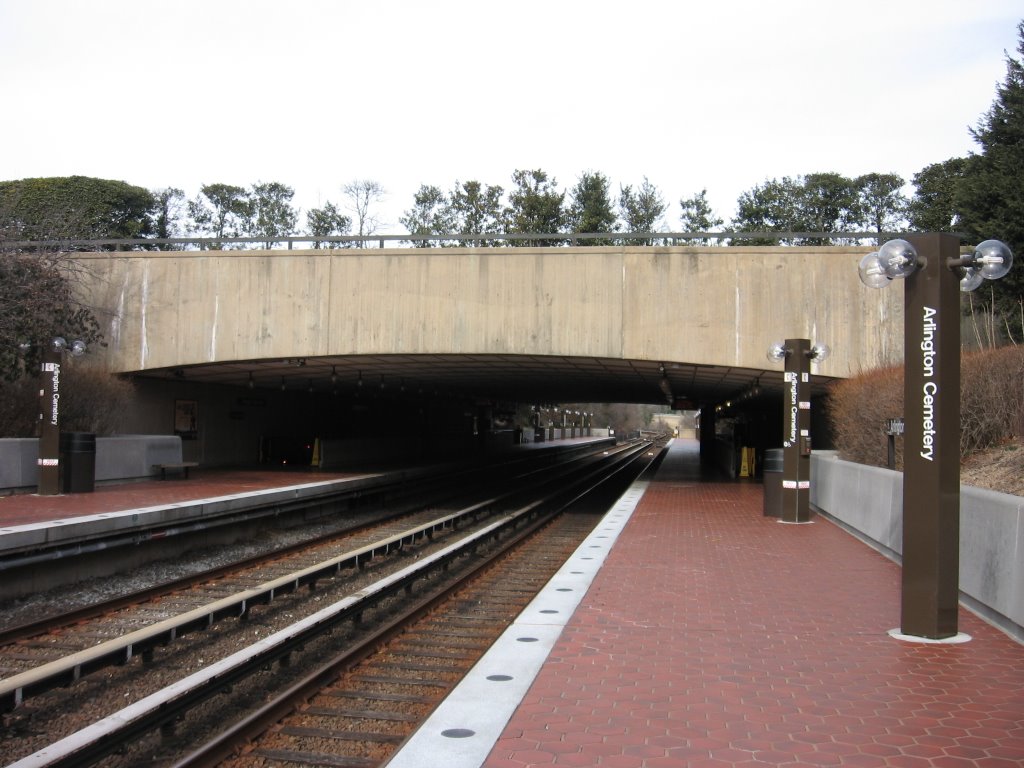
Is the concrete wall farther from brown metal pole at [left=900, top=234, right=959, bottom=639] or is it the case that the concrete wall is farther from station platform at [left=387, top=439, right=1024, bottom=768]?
brown metal pole at [left=900, top=234, right=959, bottom=639]

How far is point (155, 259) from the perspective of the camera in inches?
834

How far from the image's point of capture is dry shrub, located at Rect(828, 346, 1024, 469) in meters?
12.5

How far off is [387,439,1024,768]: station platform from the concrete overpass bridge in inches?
398

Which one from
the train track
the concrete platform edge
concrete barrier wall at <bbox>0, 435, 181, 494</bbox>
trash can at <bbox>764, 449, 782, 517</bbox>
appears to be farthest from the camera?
concrete barrier wall at <bbox>0, 435, 181, 494</bbox>

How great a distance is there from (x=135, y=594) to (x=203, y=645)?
231cm

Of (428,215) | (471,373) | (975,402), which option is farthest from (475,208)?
(975,402)

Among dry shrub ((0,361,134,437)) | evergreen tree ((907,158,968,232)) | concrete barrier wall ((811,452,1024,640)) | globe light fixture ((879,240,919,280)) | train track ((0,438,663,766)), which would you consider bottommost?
train track ((0,438,663,766))

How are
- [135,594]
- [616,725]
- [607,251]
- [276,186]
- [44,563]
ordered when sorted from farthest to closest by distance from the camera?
[276,186], [607,251], [44,563], [135,594], [616,725]

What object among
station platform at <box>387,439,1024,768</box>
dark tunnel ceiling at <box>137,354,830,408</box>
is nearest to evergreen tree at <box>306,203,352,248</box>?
dark tunnel ceiling at <box>137,354,830,408</box>

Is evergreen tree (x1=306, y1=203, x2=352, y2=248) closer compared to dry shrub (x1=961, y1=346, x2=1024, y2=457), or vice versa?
dry shrub (x1=961, y1=346, x2=1024, y2=457)

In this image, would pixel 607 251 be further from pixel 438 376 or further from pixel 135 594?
pixel 135 594

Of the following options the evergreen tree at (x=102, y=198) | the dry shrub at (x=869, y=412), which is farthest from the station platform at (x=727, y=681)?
the evergreen tree at (x=102, y=198)

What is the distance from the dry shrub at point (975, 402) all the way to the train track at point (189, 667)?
323 inches

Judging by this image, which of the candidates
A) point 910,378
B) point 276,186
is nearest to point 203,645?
point 910,378
